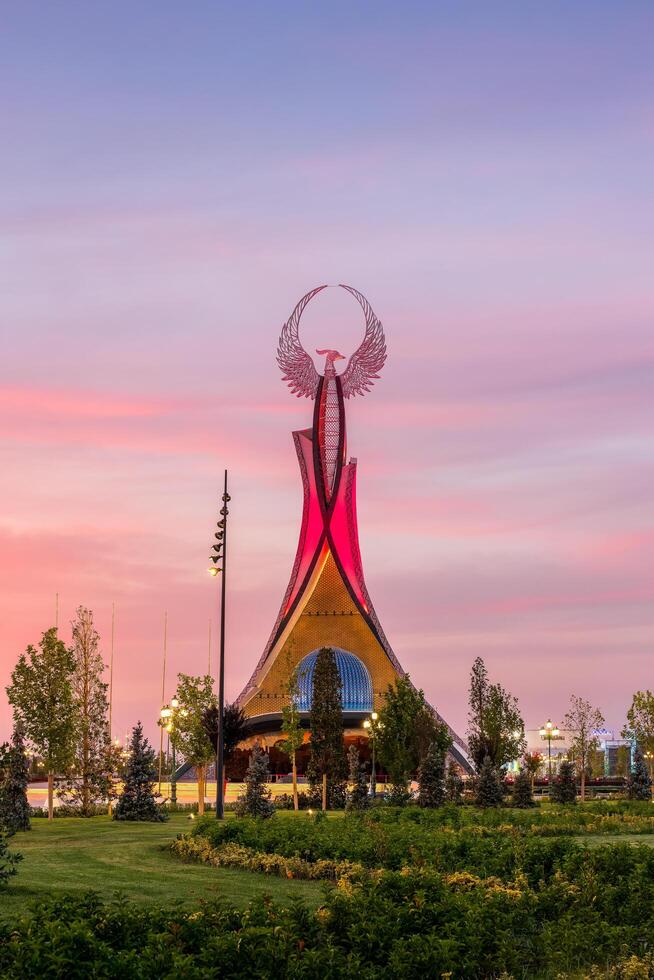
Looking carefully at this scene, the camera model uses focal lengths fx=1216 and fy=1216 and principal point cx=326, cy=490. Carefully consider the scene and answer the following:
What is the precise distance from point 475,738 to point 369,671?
41121 mm

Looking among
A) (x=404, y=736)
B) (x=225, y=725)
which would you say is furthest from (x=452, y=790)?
(x=225, y=725)

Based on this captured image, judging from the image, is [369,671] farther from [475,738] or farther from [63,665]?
[63,665]

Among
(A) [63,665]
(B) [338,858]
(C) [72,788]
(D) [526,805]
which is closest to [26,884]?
(B) [338,858]

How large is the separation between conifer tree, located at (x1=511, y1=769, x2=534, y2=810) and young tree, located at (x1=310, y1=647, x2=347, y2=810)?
768 cm

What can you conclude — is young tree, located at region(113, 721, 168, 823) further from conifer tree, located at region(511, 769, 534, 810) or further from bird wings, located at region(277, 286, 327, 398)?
bird wings, located at region(277, 286, 327, 398)

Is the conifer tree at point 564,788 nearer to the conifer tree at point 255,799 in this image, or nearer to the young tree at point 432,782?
the young tree at point 432,782

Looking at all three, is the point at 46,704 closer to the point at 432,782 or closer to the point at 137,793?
the point at 137,793

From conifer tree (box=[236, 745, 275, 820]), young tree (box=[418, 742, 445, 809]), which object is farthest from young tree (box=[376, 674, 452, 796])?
conifer tree (box=[236, 745, 275, 820])

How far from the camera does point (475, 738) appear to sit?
52.5 meters

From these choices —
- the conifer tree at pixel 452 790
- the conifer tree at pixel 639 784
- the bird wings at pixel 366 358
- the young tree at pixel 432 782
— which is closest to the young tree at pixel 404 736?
the conifer tree at pixel 452 790

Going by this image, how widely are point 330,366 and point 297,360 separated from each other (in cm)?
299

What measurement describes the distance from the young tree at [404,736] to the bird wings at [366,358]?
37969 millimetres

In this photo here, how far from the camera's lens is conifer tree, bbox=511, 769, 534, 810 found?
46.0m

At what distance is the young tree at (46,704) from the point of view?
39.6 metres
